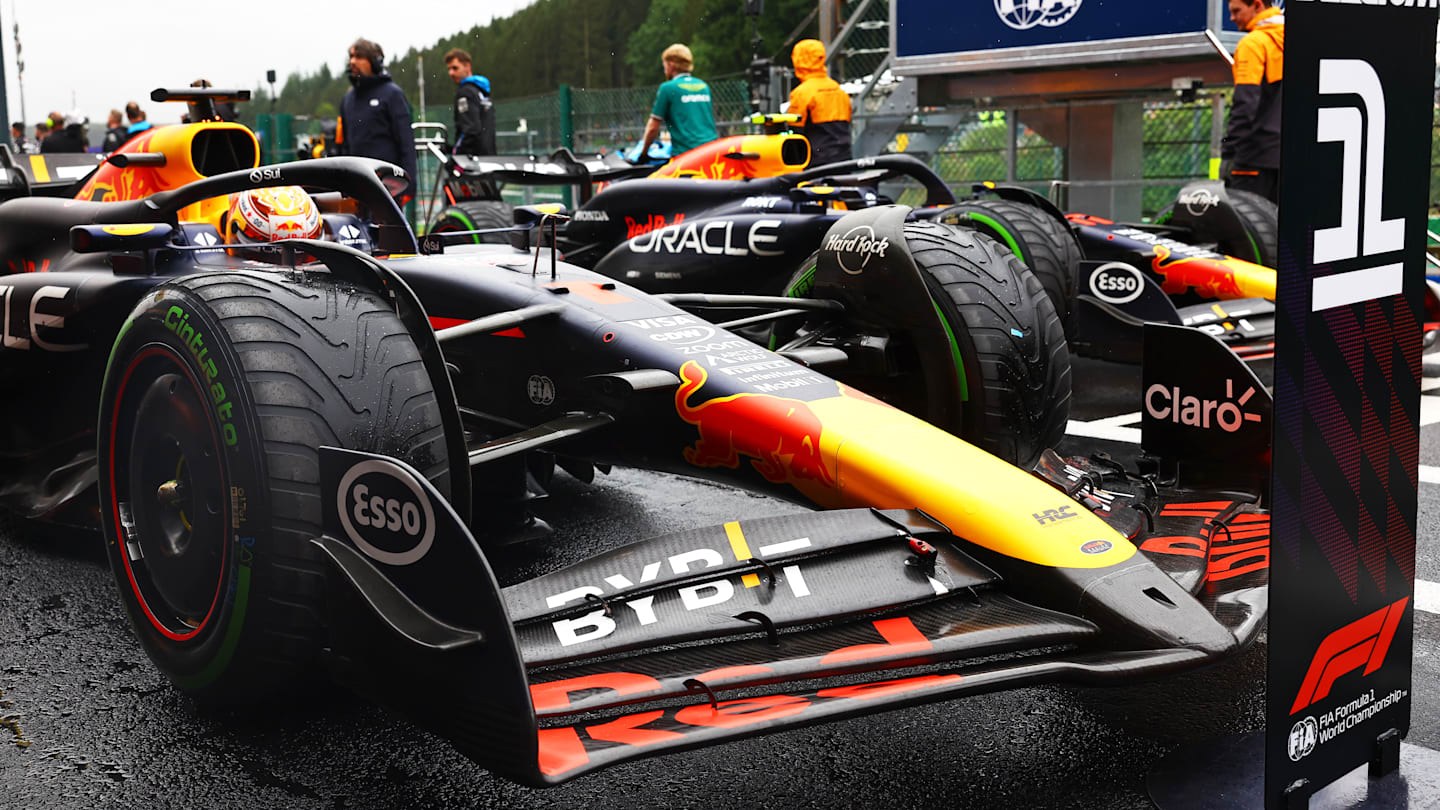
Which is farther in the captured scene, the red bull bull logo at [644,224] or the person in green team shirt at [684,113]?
the person in green team shirt at [684,113]

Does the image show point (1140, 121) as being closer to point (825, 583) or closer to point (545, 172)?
point (545, 172)

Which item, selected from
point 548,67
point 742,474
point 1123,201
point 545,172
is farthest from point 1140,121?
point 548,67

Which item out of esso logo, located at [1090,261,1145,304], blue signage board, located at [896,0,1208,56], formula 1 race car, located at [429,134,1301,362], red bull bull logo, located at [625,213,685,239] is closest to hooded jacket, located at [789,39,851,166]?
formula 1 race car, located at [429,134,1301,362]

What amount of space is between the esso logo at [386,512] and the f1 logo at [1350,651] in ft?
4.42

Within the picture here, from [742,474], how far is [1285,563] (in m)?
1.23

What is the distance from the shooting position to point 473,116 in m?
11.0

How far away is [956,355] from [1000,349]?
0.12 meters

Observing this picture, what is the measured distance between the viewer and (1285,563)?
197cm

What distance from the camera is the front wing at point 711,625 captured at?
1.90 meters

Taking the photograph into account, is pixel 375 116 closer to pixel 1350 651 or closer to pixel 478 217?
pixel 478 217

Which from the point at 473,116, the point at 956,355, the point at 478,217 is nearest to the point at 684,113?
the point at 478,217

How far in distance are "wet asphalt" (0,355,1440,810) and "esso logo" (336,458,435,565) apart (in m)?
0.22

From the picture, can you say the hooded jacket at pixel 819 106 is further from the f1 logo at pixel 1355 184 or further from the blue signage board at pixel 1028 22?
the f1 logo at pixel 1355 184

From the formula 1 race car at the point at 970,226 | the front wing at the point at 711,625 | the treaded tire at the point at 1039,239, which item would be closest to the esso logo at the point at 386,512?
the front wing at the point at 711,625
